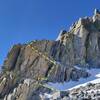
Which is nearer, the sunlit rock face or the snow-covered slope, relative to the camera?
the snow-covered slope

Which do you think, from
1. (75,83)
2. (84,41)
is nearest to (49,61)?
(75,83)

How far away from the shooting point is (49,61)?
13025cm

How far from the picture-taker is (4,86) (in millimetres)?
121062

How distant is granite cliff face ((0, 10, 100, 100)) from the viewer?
117 m

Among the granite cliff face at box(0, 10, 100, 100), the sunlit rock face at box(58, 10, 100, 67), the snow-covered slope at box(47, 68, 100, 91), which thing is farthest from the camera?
the sunlit rock face at box(58, 10, 100, 67)

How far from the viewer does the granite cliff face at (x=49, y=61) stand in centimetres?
11662

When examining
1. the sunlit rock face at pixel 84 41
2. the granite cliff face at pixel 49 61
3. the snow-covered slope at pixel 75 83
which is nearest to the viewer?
the granite cliff face at pixel 49 61

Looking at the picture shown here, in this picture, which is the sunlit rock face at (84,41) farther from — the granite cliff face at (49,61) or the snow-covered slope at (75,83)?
the snow-covered slope at (75,83)

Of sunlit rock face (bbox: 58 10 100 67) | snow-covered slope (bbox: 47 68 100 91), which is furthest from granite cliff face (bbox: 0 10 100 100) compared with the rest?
snow-covered slope (bbox: 47 68 100 91)

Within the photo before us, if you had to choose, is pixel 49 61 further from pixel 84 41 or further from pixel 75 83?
pixel 84 41

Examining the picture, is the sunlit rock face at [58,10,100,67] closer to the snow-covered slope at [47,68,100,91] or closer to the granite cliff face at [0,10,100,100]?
the granite cliff face at [0,10,100,100]

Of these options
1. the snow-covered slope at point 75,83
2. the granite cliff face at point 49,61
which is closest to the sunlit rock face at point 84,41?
the granite cliff face at point 49,61

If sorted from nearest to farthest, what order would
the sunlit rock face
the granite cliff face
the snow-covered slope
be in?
the granite cliff face, the snow-covered slope, the sunlit rock face

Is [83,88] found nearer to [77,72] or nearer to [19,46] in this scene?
[77,72]
